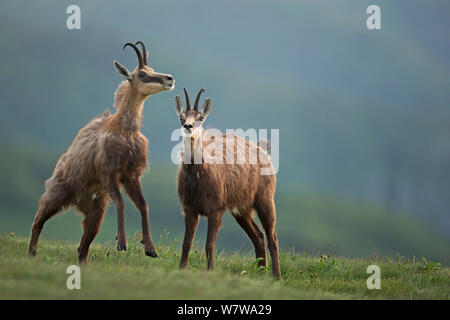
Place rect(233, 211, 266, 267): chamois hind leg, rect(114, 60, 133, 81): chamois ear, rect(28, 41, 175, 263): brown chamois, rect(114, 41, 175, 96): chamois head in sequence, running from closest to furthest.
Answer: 1. rect(28, 41, 175, 263): brown chamois
2. rect(114, 41, 175, 96): chamois head
3. rect(114, 60, 133, 81): chamois ear
4. rect(233, 211, 266, 267): chamois hind leg

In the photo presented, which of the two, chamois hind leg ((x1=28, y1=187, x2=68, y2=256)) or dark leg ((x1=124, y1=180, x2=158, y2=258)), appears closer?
dark leg ((x1=124, y1=180, x2=158, y2=258))

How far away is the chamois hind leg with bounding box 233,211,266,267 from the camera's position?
35.4ft

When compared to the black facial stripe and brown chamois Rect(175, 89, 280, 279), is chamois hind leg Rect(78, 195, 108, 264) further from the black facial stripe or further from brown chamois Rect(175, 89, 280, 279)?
the black facial stripe

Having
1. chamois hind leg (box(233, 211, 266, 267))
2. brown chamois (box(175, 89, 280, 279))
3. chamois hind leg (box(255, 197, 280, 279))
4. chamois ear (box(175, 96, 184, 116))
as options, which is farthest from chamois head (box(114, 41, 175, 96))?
chamois hind leg (box(233, 211, 266, 267))

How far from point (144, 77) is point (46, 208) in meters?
2.99

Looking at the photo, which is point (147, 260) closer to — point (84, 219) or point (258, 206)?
point (84, 219)

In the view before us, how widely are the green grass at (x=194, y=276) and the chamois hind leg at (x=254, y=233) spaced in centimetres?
32

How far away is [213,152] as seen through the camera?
390 inches

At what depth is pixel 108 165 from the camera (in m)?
9.16

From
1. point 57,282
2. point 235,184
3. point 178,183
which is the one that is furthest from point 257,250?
point 57,282

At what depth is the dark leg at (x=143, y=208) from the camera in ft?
28.7

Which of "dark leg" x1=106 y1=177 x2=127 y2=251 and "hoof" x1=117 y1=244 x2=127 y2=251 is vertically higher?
"dark leg" x1=106 y1=177 x2=127 y2=251

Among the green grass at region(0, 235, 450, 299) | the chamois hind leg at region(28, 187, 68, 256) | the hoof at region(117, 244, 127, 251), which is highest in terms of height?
the chamois hind leg at region(28, 187, 68, 256)

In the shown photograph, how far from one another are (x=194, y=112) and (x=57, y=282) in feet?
12.3
